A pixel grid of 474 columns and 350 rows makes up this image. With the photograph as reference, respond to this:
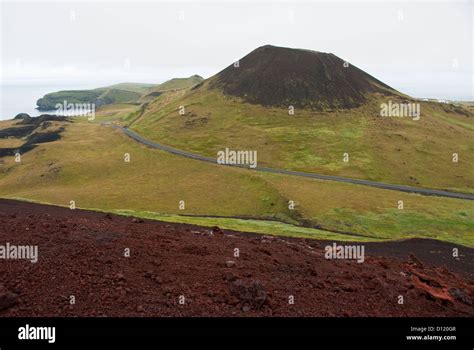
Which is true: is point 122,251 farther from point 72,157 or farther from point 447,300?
point 72,157

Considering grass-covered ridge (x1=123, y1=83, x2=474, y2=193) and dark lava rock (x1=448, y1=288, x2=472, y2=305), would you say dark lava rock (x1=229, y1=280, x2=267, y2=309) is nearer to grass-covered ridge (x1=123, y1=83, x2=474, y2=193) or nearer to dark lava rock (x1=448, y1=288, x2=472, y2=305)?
dark lava rock (x1=448, y1=288, x2=472, y2=305)

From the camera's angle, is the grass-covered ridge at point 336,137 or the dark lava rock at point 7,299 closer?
the dark lava rock at point 7,299

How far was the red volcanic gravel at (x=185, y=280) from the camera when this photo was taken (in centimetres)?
1399

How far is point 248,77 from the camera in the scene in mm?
149000

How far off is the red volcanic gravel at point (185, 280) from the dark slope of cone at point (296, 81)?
11209 cm

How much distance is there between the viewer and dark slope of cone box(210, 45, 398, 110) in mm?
132625

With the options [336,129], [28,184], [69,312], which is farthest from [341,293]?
[336,129]

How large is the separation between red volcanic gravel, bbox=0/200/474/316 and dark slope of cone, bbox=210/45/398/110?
112090mm

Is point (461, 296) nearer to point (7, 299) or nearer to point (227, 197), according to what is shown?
point (7, 299)

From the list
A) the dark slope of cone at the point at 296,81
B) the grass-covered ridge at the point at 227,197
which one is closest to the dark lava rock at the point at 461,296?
the grass-covered ridge at the point at 227,197

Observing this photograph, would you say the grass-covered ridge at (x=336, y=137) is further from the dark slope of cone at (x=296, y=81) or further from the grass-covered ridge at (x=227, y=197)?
the grass-covered ridge at (x=227, y=197)

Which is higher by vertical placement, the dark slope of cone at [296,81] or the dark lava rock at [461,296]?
the dark slope of cone at [296,81]

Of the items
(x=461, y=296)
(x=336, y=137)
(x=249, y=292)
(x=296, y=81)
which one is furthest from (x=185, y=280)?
(x=296, y=81)
